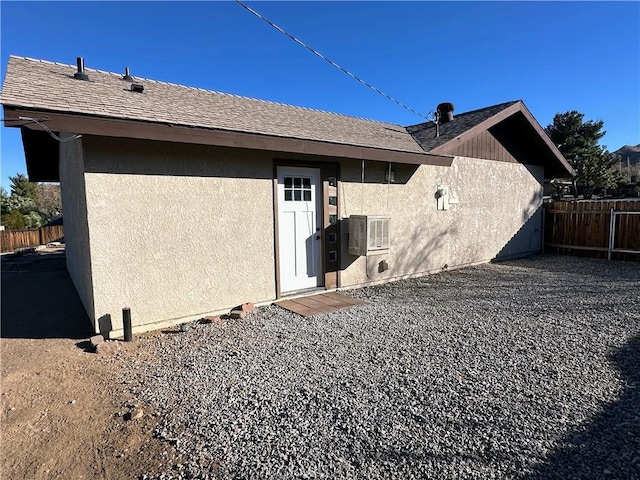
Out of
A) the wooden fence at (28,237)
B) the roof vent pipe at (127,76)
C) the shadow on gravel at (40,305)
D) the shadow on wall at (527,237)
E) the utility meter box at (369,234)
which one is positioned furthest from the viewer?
the wooden fence at (28,237)

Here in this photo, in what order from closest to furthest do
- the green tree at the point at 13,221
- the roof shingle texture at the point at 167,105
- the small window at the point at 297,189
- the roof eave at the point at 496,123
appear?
the roof shingle texture at the point at 167,105, the small window at the point at 297,189, the roof eave at the point at 496,123, the green tree at the point at 13,221

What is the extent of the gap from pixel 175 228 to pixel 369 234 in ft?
12.1

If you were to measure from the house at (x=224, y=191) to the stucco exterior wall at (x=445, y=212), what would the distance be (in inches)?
1.8

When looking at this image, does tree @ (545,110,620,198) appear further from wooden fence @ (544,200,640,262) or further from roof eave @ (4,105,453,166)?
roof eave @ (4,105,453,166)

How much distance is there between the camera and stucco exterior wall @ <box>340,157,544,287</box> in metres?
7.64

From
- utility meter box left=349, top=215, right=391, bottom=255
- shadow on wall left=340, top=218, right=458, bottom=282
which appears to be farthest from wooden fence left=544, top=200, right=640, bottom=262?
utility meter box left=349, top=215, right=391, bottom=255

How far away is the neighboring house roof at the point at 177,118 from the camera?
4195mm

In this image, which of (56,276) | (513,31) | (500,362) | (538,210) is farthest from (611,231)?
(56,276)

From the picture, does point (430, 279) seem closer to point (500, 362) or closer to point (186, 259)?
point (500, 362)

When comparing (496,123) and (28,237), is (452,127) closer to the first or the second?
(496,123)

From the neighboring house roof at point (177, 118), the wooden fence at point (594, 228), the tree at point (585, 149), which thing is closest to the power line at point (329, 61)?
the neighboring house roof at point (177, 118)

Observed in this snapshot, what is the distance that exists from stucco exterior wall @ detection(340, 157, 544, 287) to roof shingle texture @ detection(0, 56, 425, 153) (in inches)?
35.3

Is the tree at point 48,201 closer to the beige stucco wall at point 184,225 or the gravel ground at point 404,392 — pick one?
the beige stucco wall at point 184,225

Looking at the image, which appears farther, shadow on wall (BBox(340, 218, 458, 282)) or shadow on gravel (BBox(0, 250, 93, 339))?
shadow on wall (BBox(340, 218, 458, 282))
